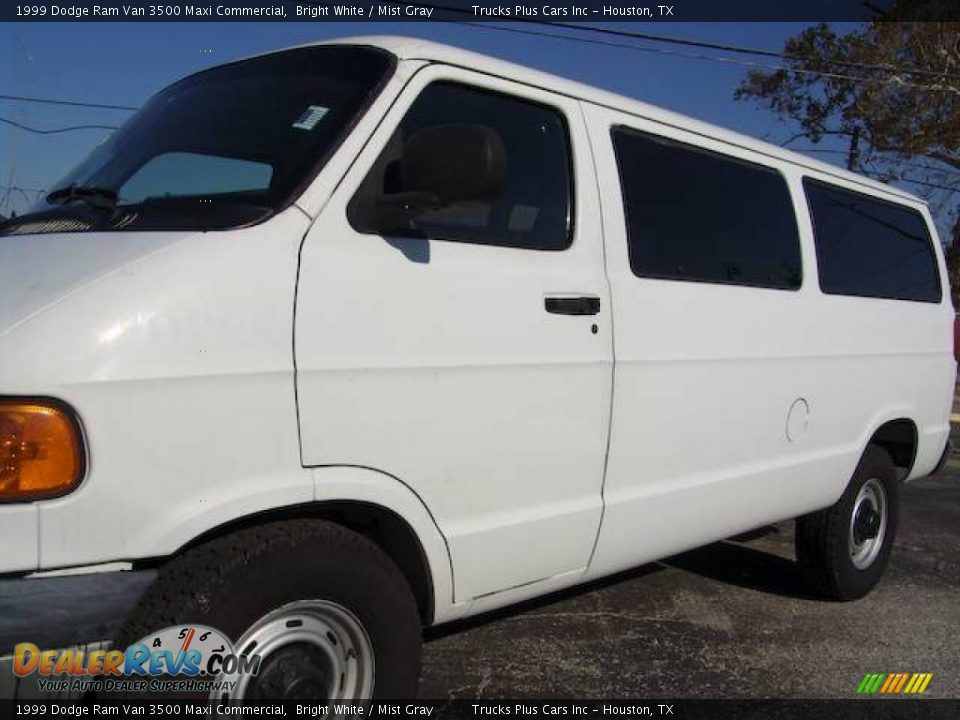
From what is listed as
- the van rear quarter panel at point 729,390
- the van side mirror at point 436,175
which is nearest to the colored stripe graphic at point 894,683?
the van rear quarter panel at point 729,390

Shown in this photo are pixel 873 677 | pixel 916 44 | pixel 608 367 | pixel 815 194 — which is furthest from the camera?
pixel 916 44

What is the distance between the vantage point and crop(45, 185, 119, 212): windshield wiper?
2545 mm

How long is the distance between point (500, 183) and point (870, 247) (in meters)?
3.04

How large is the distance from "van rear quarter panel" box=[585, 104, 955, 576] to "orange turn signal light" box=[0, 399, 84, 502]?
174cm

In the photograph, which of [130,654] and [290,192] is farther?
[290,192]

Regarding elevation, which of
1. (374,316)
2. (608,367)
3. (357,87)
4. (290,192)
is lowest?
(608,367)

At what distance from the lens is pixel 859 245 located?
465cm

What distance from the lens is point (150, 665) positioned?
6.54 feet

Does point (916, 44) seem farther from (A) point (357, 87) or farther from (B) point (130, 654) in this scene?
(B) point (130, 654)

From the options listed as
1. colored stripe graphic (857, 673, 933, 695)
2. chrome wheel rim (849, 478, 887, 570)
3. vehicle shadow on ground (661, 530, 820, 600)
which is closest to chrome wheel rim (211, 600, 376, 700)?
colored stripe graphic (857, 673, 933, 695)

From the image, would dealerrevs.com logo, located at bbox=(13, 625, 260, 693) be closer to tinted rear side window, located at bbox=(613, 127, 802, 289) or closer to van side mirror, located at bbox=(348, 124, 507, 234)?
van side mirror, located at bbox=(348, 124, 507, 234)

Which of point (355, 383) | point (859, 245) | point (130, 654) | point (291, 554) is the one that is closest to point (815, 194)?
point (859, 245)

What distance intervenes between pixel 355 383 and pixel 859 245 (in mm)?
3330

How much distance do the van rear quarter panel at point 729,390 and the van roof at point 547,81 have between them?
48 millimetres
